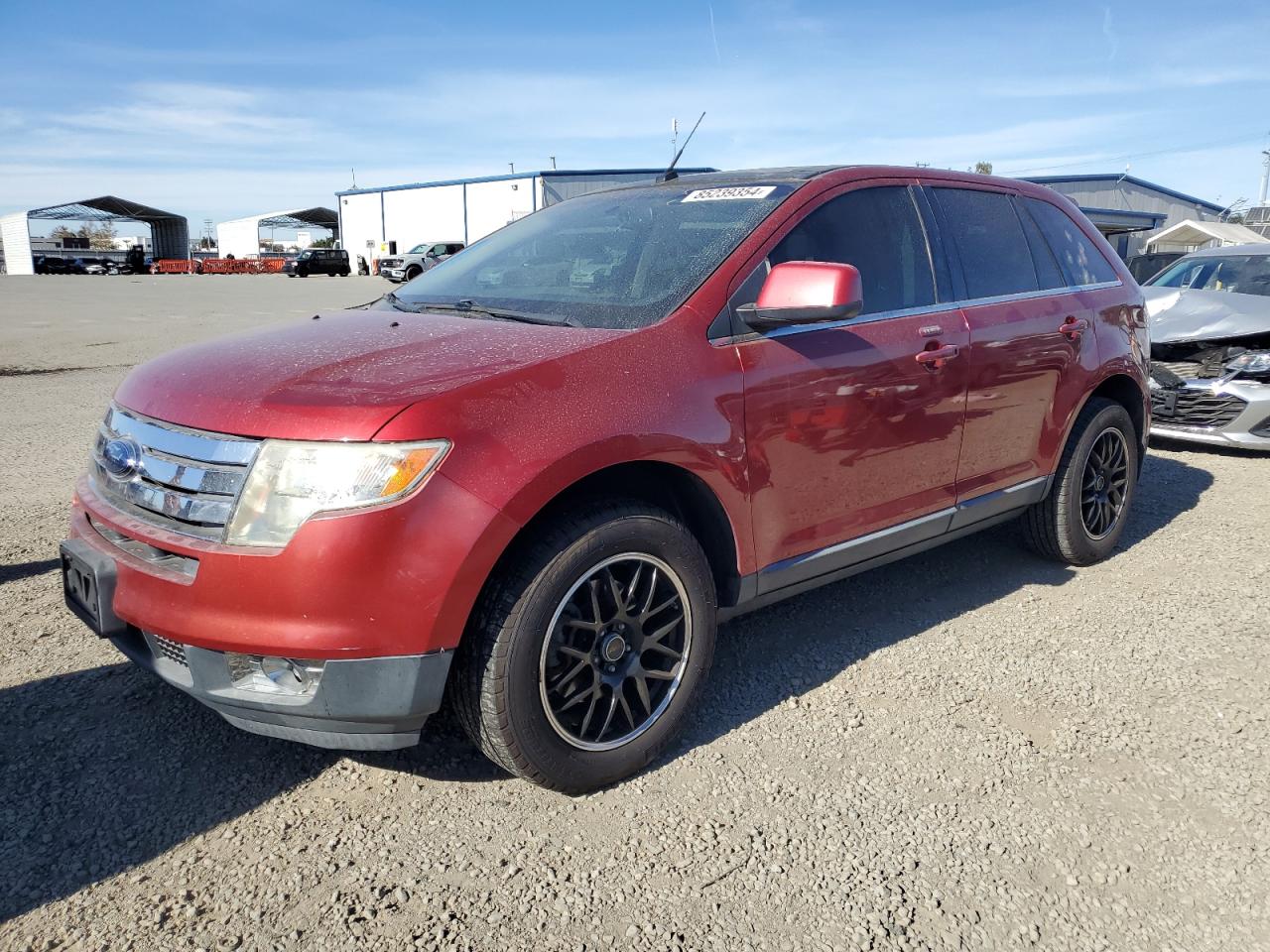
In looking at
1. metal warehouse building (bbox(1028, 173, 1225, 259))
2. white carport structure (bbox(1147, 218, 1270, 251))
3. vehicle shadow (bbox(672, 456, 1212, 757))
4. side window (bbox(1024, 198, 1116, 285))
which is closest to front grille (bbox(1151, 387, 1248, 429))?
vehicle shadow (bbox(672, 456, 1212, 757))

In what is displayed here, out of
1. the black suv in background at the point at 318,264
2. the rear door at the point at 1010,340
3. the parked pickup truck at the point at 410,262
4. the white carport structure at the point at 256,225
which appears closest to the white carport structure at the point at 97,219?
the white carport structure at the point at 256,225

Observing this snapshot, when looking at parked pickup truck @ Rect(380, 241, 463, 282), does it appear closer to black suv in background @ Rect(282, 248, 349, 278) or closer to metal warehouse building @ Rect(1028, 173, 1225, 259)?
black suv in background @ Rect(282, 248, 349, 278)

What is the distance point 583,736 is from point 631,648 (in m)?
0.28

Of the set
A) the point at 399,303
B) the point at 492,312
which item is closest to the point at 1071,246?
the point at 492,312

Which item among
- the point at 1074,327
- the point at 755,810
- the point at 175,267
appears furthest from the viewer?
the point at 175,267

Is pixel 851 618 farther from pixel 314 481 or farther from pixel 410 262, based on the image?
pixel 410 262

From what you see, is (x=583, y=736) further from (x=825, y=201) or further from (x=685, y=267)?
(x=825, y=201)

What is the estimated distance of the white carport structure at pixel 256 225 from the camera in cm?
7381

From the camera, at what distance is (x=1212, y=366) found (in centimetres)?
716

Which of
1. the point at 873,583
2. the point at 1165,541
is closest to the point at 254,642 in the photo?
the point at 873,583

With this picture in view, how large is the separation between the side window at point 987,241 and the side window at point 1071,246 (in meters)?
0.25

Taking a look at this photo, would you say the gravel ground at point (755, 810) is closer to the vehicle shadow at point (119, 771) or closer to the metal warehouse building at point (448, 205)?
the vehicle shadow at point (119, 771)

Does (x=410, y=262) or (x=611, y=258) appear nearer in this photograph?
(x=611, y=258)

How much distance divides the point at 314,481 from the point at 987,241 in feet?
10.1
